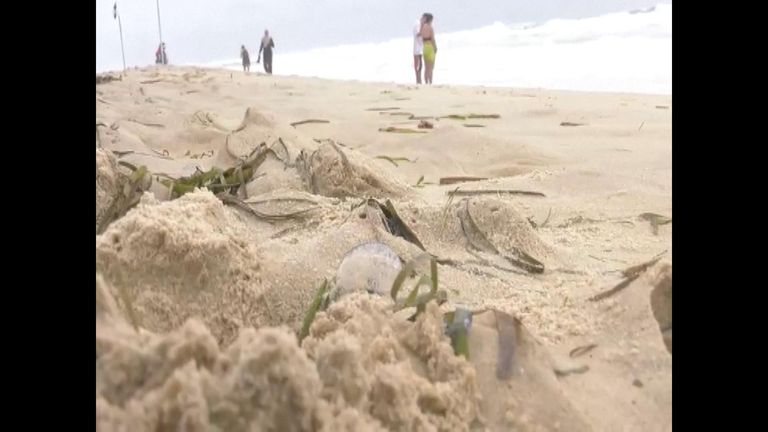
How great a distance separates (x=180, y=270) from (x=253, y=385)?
0.43 metres

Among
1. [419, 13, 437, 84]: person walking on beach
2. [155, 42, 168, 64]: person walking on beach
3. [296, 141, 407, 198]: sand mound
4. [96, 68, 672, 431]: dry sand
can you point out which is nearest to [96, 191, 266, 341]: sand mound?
[96, 68, 672, 431]: dry sand

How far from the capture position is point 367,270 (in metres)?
1.11

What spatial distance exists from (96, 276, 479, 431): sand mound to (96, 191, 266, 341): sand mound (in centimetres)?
18

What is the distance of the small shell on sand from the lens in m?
1.08

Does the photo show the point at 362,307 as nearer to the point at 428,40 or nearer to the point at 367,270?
the point at 367,270

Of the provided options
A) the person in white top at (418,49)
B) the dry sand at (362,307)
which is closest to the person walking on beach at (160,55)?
the person in white top at (418,49)

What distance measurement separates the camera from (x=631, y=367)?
93 cm

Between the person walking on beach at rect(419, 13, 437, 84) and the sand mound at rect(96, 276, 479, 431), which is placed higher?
the person walking on beach at rect(419, 13, 437, 84)

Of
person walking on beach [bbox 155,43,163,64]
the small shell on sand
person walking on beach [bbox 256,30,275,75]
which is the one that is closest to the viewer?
the small shell on sand

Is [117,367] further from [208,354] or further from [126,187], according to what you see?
[126,187]

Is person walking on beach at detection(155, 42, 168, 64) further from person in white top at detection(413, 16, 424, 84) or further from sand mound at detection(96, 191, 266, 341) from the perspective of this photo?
sand mound at detection(96, 191, 266, 341)

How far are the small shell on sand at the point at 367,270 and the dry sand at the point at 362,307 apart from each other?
50 mm

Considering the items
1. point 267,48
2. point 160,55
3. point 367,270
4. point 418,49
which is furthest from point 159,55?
point 367,270
